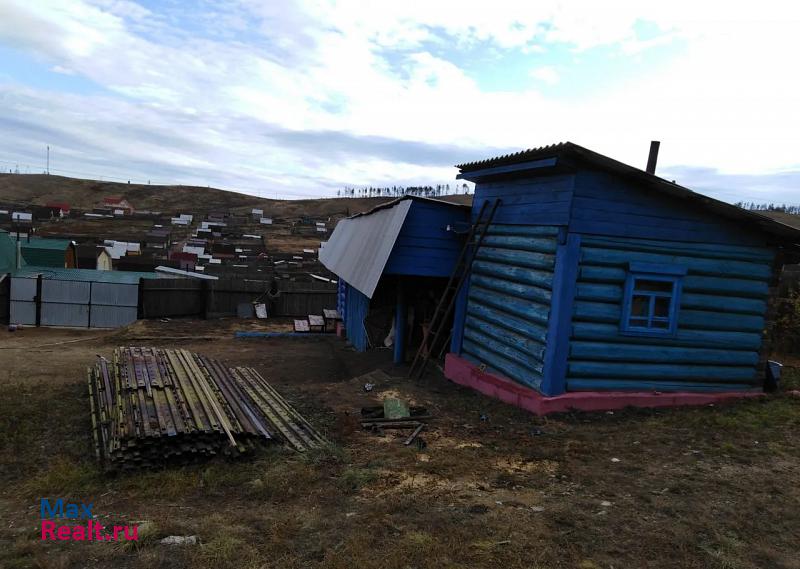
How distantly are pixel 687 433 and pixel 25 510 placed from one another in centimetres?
805

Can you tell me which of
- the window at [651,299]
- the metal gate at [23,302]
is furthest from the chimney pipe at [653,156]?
the metal gate at [23,302]

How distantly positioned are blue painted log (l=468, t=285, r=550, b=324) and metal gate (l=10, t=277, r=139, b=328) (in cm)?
1818

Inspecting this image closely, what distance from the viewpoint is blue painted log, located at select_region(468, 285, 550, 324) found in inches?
322

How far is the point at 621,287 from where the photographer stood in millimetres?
8125

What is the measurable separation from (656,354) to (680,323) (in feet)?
2.22

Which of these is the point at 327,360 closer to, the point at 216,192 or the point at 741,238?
the point at 741,238

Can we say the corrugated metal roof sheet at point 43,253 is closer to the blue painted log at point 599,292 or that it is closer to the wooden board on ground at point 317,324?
the wooden board on ground at point 317,324

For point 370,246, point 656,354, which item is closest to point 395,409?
point 656,354

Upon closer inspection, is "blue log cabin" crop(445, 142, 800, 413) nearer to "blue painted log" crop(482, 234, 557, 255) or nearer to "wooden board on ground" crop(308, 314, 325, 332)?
"blue painted log" crop(482, 234, 557, 255)

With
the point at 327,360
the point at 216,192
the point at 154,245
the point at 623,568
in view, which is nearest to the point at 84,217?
the point at 154,245

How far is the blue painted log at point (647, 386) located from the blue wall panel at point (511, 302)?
2.37ft

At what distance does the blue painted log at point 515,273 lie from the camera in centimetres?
814

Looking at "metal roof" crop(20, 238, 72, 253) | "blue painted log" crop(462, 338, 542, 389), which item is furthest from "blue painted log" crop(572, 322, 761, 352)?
"metal roof" crop(20, 238, 72, 253)

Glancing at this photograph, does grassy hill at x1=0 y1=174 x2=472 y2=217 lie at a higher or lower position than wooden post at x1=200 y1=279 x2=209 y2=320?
higher
